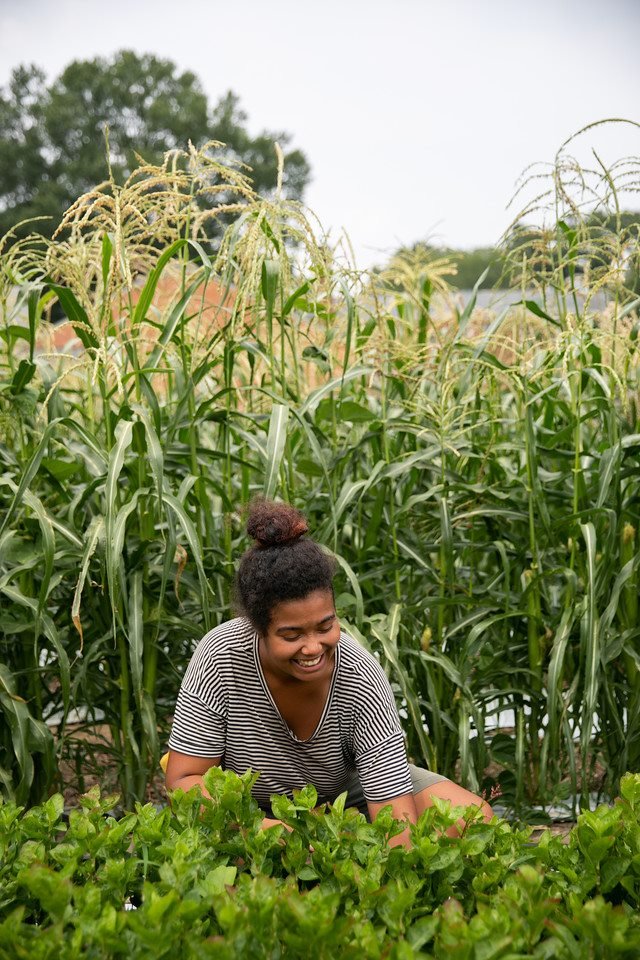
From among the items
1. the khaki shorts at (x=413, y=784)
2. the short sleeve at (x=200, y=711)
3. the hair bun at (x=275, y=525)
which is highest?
the hair bun at (x=275, y=525)

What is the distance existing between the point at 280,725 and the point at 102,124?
31.0 meters

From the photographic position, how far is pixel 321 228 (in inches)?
117

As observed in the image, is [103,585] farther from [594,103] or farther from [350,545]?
[594,103]

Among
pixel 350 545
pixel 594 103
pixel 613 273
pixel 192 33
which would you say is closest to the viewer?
pixel 613 273

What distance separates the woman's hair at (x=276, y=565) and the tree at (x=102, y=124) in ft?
91.7

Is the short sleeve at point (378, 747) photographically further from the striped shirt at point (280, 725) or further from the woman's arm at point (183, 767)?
the woman's arm at point (183, 767)

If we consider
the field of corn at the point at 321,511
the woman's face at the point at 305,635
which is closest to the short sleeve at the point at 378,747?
the woman's face at the point at 305,635

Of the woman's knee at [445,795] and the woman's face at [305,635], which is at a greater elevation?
the woman's face at [305,635]

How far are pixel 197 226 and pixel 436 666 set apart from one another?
1494 mm

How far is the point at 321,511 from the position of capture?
A: 3184mm

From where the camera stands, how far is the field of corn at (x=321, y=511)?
110 inches

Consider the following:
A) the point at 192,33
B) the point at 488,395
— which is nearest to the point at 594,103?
the point at 488,395

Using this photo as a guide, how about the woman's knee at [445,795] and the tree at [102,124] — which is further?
Result: the tree at [102,124]

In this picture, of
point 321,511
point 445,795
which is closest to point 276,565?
point 445,795
